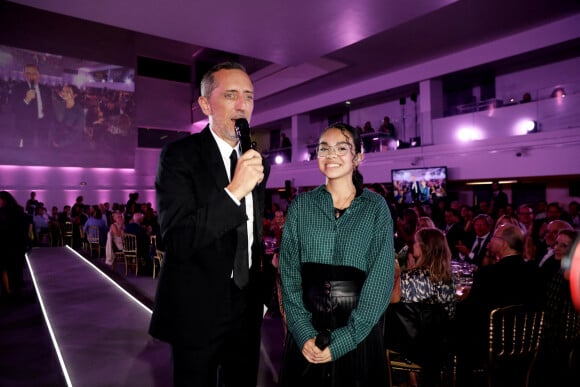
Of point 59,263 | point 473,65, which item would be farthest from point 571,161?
point 59,263

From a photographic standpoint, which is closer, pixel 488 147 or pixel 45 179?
pixel 488 147

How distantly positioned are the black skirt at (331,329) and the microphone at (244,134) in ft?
1.93

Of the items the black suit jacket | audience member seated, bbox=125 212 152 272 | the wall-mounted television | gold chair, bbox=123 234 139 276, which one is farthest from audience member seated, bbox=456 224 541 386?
the wall-mounted television

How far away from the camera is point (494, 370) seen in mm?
2629

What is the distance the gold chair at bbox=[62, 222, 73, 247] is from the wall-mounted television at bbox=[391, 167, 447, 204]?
9454 millimetres

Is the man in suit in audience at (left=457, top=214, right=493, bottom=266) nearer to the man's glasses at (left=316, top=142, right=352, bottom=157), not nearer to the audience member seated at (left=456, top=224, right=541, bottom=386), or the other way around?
the audience member seated at (left=456, top=224, right=541, bottom=386)

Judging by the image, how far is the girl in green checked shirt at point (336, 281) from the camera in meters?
1.52

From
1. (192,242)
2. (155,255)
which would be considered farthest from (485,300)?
(155,255)

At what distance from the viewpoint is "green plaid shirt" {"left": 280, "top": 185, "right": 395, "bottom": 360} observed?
4.95ft

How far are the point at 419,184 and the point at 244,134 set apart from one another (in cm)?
993

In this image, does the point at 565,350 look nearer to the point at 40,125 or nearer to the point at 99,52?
the point at 40,125

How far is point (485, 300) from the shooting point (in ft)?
9.33

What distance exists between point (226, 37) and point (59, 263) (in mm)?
5857

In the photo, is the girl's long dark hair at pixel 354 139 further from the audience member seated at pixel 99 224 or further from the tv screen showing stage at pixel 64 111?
the tv screen showing stage at pixel 64 111
